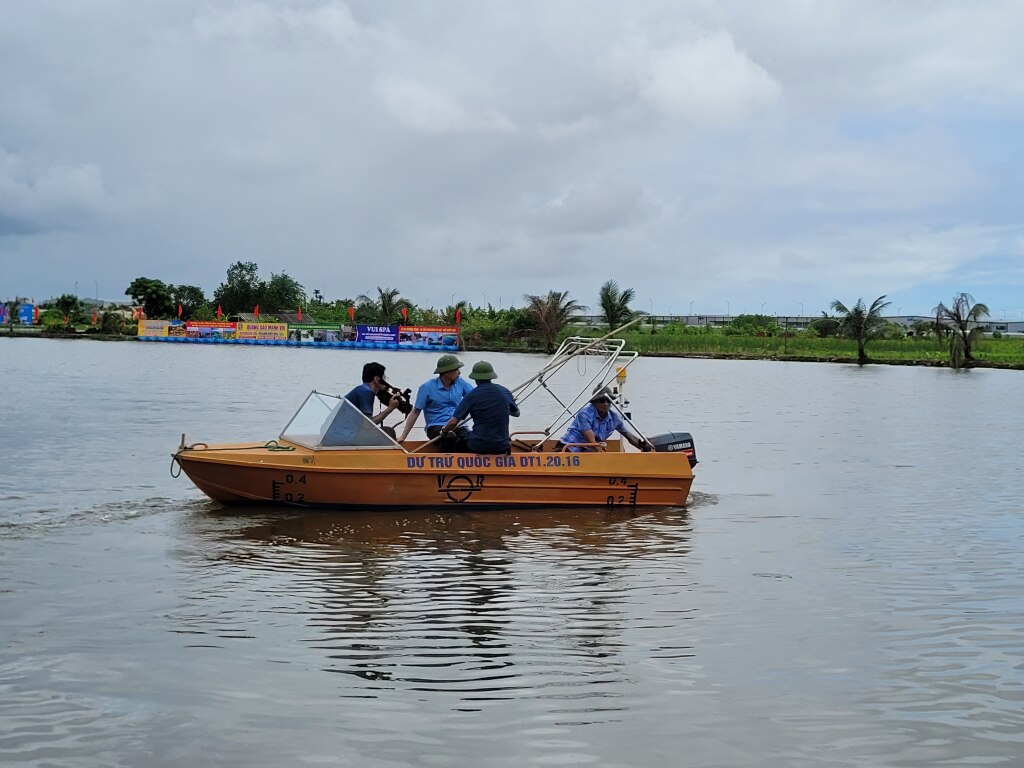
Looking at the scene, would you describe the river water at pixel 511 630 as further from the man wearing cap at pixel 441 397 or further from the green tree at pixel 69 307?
the green tree at pixel 69 307

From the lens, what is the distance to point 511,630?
23.7ft

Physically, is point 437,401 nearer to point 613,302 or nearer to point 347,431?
point 347,431

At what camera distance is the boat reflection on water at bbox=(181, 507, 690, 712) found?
6387 millimetres

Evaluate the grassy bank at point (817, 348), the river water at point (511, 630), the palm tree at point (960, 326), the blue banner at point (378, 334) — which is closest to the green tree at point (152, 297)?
the blue banner at point (378, 334)

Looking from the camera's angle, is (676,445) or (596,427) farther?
(676,445)

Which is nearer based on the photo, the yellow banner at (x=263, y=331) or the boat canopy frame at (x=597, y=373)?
the boat canopy frame at (x=597, y=373)

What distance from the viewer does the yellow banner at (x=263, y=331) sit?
107 m

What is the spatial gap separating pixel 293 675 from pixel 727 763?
8.57ft

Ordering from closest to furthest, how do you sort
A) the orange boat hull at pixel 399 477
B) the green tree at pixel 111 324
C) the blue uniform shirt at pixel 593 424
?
the orange boat hull at pixel 399 477 < the blue uniform shirt at pixel 593 424 < the green tree at pixel 111 324

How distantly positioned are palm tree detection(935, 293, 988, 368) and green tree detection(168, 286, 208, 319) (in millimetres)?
90241

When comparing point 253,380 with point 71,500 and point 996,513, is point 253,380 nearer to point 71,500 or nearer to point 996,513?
point 71,500

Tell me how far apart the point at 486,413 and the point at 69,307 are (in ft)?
384

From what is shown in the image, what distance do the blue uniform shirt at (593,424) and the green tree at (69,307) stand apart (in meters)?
114

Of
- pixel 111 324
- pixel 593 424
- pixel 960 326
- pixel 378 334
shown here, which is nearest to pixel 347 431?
pixel 593 424
